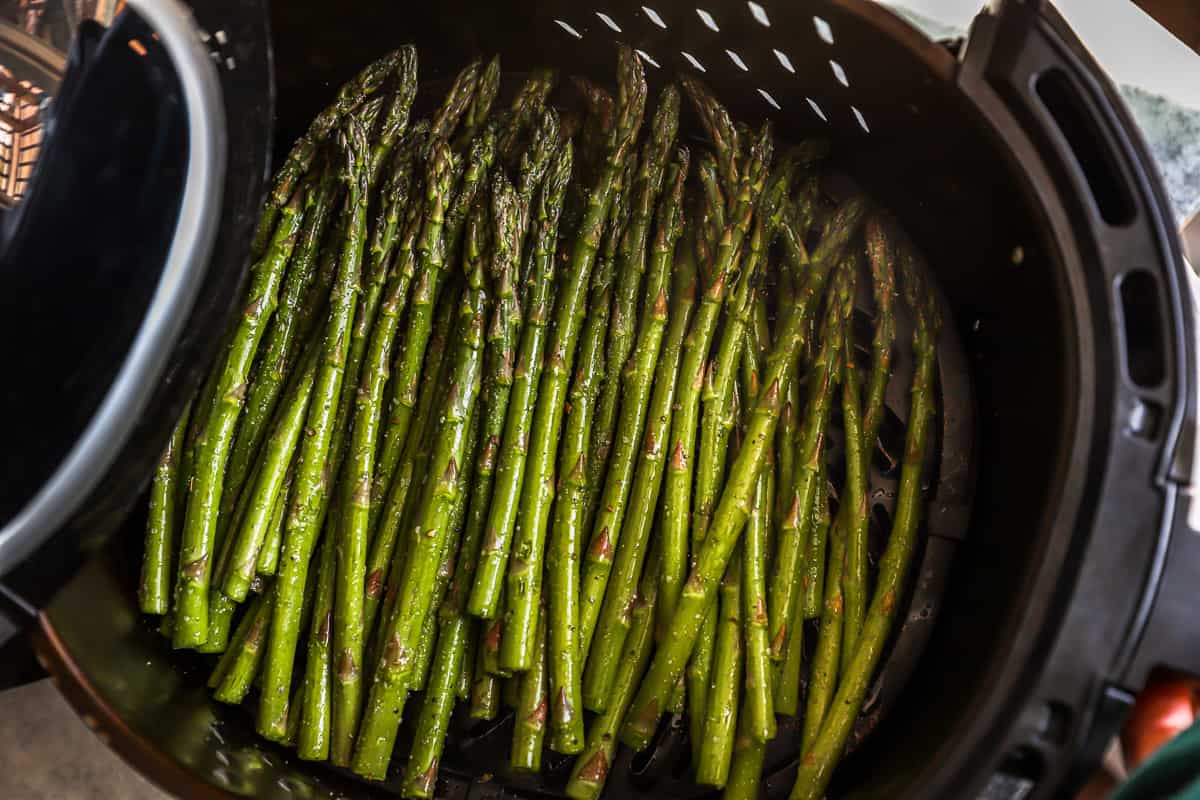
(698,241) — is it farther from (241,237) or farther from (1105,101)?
(241,237)

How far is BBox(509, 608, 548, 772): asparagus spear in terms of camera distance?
1389mm

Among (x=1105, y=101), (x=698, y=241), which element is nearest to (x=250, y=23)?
(x=698, y=241)

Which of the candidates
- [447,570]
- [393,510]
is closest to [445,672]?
[447,570]

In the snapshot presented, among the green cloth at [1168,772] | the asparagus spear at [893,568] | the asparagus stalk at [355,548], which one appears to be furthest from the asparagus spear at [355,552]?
the green cloth at [1168,772]

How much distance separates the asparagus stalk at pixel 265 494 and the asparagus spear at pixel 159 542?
128mm

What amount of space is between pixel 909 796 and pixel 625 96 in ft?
4.08

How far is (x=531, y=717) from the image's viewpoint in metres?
1.39

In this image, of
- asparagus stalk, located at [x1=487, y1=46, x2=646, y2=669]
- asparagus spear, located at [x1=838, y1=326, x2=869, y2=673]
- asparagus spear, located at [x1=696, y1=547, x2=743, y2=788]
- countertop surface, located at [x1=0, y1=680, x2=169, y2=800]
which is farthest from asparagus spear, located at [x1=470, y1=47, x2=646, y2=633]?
countertop surface, located at [x1=0, y1=680, x2=169, y2=800]

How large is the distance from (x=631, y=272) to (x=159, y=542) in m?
0.94

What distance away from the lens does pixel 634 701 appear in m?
1.44

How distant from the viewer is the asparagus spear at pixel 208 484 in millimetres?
1412

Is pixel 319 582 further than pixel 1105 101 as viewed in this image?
Yes

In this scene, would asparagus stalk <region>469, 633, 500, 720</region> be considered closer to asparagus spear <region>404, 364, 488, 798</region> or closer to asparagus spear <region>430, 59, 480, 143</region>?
asparagus spear <region>404, 364, 488, 798</region>

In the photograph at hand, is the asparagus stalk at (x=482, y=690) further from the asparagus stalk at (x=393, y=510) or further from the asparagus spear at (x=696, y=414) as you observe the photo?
the asparagus spear at (x=696, y=414)
